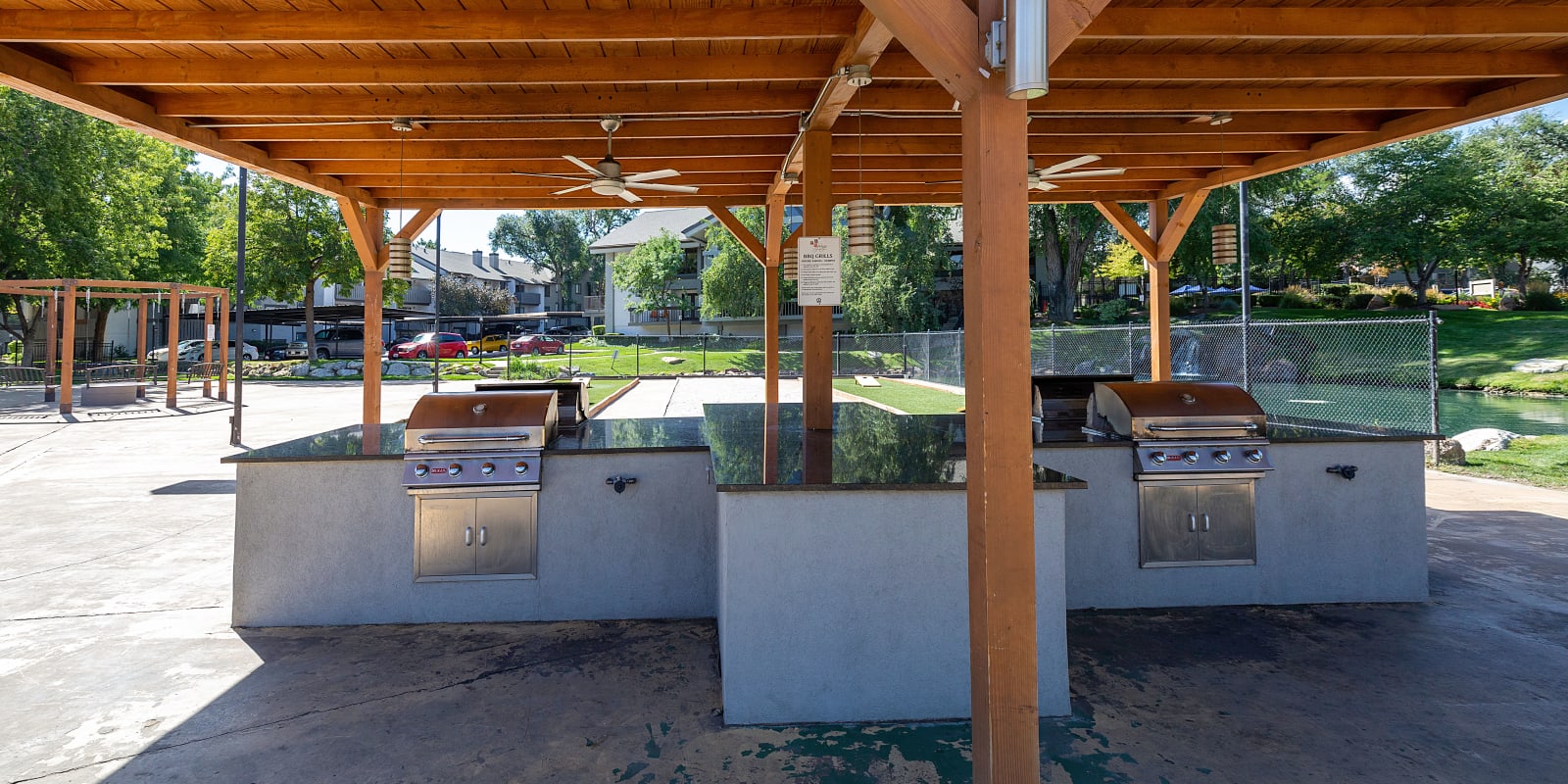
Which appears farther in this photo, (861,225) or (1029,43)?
(861,225)

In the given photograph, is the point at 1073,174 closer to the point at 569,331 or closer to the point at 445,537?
the point at 445,537

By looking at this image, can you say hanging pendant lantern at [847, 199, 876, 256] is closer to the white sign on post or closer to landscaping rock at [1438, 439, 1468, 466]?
the white sign on post

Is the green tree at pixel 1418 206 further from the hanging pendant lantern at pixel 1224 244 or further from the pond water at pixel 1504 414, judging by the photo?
the hanging pendant lantern at pixel 1224 244

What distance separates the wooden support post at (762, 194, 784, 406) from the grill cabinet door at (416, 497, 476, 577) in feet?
15.2

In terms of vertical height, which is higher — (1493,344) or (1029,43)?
(1493,344)

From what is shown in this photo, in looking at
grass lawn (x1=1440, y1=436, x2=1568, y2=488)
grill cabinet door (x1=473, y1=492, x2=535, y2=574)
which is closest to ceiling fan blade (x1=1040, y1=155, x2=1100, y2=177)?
grill cabinet door (x1=473, y1=492, x2=535, y2=574)

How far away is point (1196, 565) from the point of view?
458 cm

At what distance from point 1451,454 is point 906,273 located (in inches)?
855

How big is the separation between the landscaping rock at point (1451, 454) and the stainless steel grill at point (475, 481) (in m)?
10.5

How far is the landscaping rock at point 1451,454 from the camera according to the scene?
30.8ft

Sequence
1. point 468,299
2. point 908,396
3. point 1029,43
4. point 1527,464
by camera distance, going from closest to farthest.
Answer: point 1029,43
point 1527,464
point 908,396
point 468,299

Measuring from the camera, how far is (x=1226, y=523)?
4.55 m

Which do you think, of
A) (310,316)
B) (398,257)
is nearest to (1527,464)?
(398,257)

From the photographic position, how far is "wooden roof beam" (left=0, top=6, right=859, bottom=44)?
170 inches
